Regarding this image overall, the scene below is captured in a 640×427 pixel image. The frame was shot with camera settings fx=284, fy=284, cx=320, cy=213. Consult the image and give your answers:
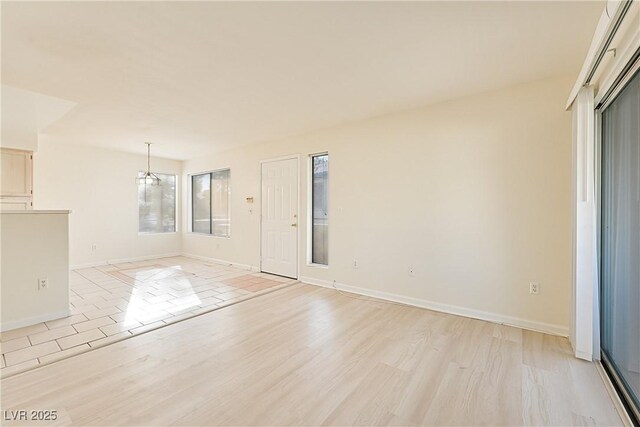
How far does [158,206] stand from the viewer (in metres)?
7.11

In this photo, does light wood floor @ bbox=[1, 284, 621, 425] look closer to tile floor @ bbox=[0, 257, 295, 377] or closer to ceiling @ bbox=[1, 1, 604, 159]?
Result: tile floor @ bbox=[0, 257, 295, 377]

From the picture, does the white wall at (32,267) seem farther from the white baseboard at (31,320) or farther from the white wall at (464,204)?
the white wall at (464,204)

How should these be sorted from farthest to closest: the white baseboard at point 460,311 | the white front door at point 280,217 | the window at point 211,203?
the window at point 211,203
the white front door at point 280,217
the white baseboard at point 460,311

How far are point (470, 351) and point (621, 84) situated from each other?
2.27 meters

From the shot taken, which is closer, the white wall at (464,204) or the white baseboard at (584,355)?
the white baseboard at (584,355)

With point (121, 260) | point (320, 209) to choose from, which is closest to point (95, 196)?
point (121, 260)

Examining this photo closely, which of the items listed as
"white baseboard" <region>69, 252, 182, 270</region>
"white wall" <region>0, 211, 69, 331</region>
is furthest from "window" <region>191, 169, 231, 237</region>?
"white wall" <region>0, 211, 69, 331</region>

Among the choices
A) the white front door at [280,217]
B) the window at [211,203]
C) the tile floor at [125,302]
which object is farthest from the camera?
the window at [211,203]

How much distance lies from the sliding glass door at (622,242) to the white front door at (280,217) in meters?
3.78

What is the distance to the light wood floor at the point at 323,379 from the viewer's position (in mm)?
1703

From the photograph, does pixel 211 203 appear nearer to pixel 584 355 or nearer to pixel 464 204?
pixel 464 204

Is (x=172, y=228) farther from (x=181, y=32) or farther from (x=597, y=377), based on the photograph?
(x=597, y=377)

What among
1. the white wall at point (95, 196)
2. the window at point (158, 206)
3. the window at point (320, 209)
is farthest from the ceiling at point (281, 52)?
the window at point (158, 206)

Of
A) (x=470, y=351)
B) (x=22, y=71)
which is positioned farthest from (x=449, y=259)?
(x=22, y=71)
